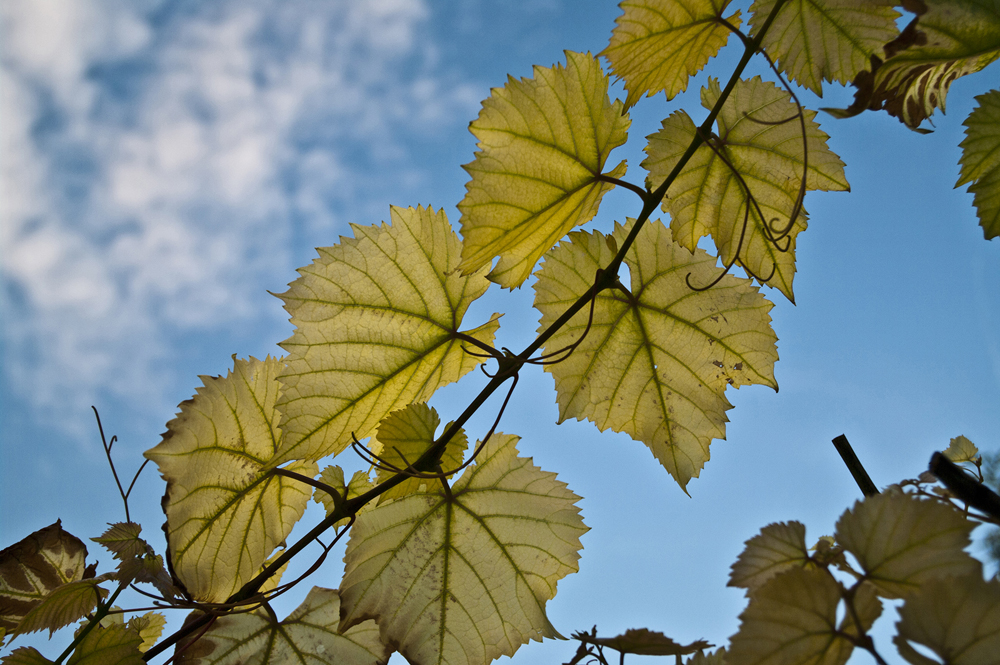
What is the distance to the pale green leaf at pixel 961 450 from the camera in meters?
0.77

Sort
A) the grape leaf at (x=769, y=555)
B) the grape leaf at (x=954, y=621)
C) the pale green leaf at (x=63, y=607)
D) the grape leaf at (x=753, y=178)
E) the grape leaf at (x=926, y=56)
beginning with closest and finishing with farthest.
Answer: the grape leaf at (x=954, y=621)
the grape leaf at (x=769, y=555)
the grape leaf at (x=926, y=56)
the pale green leaf at (x=63, y=607)
the grape leaf at (x=753, y=178)

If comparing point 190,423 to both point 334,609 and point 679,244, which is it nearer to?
point 334,609

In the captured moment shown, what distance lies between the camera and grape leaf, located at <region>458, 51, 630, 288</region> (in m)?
0.73

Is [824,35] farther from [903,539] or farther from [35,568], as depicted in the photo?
[35,568]

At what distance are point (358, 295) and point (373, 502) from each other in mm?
274

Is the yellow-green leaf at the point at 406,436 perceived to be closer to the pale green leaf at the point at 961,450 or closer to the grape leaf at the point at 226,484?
the grape leaf at the point at 226,484

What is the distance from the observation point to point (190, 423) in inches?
30.3

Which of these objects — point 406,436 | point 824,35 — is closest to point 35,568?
point 406,436

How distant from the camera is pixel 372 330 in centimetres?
80

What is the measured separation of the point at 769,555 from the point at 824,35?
24.7 inches

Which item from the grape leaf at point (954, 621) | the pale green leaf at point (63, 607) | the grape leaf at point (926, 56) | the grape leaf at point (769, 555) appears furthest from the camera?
the pale green leaf at point (63, 607)

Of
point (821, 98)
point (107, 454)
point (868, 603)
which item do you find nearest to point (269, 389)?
point (107, 454)

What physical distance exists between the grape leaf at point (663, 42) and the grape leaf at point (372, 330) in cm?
31

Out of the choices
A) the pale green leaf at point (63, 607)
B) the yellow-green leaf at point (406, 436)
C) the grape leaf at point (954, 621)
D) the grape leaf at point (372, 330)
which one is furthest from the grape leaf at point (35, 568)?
the grape leaf at point (954, 621)
